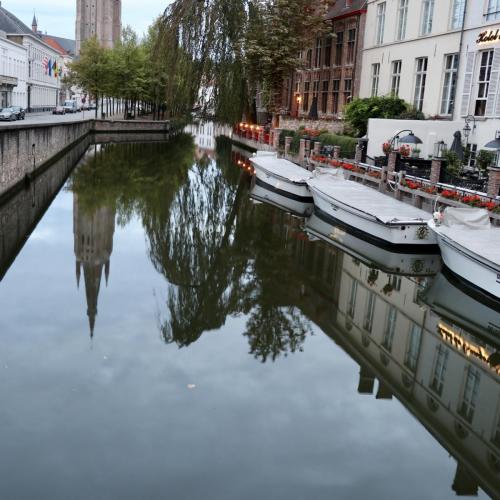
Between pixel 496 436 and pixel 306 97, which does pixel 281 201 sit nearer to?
pixel 496 436

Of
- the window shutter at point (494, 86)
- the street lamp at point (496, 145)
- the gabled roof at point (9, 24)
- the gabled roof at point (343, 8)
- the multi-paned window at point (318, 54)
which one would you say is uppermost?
the gabled roof at point (9, 24)

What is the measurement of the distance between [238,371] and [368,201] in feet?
33.3

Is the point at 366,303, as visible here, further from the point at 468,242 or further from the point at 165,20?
the point at 165,20

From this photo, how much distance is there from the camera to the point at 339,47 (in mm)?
39656

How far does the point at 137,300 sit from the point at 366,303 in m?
3.71

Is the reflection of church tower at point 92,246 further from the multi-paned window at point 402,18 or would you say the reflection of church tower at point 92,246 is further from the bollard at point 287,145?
the multi-paned window at point 402,18

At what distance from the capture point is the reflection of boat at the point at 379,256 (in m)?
13.2

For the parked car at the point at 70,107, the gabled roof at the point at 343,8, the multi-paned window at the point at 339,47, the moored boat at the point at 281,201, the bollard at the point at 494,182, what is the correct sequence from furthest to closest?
the parked car at the point at 70,107 → the multi-paned window at the point at 339,47 → the gabled roof at the point at 343,8 → the moored boat at the point at 281,201 → the bollard at the point at 494,182

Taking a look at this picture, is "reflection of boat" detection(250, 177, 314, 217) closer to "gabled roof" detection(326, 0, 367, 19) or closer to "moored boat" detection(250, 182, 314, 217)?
"moored boat" detection(250, 182, 314, 217)

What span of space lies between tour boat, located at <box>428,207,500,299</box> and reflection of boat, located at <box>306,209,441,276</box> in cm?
59

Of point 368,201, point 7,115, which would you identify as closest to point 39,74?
point 7,115

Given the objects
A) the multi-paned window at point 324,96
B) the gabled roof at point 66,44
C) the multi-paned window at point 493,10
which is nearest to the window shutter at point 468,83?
the multi-paned window at point 493,10

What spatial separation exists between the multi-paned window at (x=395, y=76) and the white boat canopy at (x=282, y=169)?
721 cm

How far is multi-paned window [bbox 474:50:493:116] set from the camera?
76.9 ft
